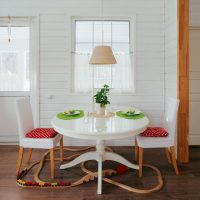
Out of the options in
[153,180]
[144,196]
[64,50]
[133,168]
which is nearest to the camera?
[144,196]

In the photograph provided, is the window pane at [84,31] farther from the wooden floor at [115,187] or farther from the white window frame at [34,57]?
the wooden floor at [115,187]

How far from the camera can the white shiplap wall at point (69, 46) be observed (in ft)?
12.2

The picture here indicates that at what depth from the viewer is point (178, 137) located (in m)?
3.13

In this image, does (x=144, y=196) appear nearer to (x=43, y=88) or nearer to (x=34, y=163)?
(x=34, y=163)

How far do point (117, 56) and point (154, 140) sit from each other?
179cm


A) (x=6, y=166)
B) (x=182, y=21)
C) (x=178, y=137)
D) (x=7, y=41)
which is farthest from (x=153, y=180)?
(x=7, y=41)

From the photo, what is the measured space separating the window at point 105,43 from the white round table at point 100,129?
131 centimetres

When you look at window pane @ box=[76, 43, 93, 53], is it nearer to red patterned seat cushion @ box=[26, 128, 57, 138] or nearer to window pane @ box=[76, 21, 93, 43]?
window pane @ box=[76, 21, 93, 43]

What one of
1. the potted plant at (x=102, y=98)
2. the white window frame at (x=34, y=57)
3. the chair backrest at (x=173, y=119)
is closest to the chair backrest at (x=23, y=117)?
the white window frame at (x=34, y=57)

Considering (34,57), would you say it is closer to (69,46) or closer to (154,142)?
(69,46)

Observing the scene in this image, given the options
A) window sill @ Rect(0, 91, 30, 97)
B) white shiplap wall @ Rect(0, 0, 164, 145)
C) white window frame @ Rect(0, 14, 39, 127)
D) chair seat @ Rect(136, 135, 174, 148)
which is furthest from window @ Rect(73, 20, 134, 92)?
chair seat @ Rect(136, 135, 174, 148)

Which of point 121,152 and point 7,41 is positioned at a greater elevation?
point 7,41

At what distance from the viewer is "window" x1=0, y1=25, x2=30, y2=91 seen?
3879 millimetres

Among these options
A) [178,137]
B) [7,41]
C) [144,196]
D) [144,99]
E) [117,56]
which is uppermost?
[7,41]
